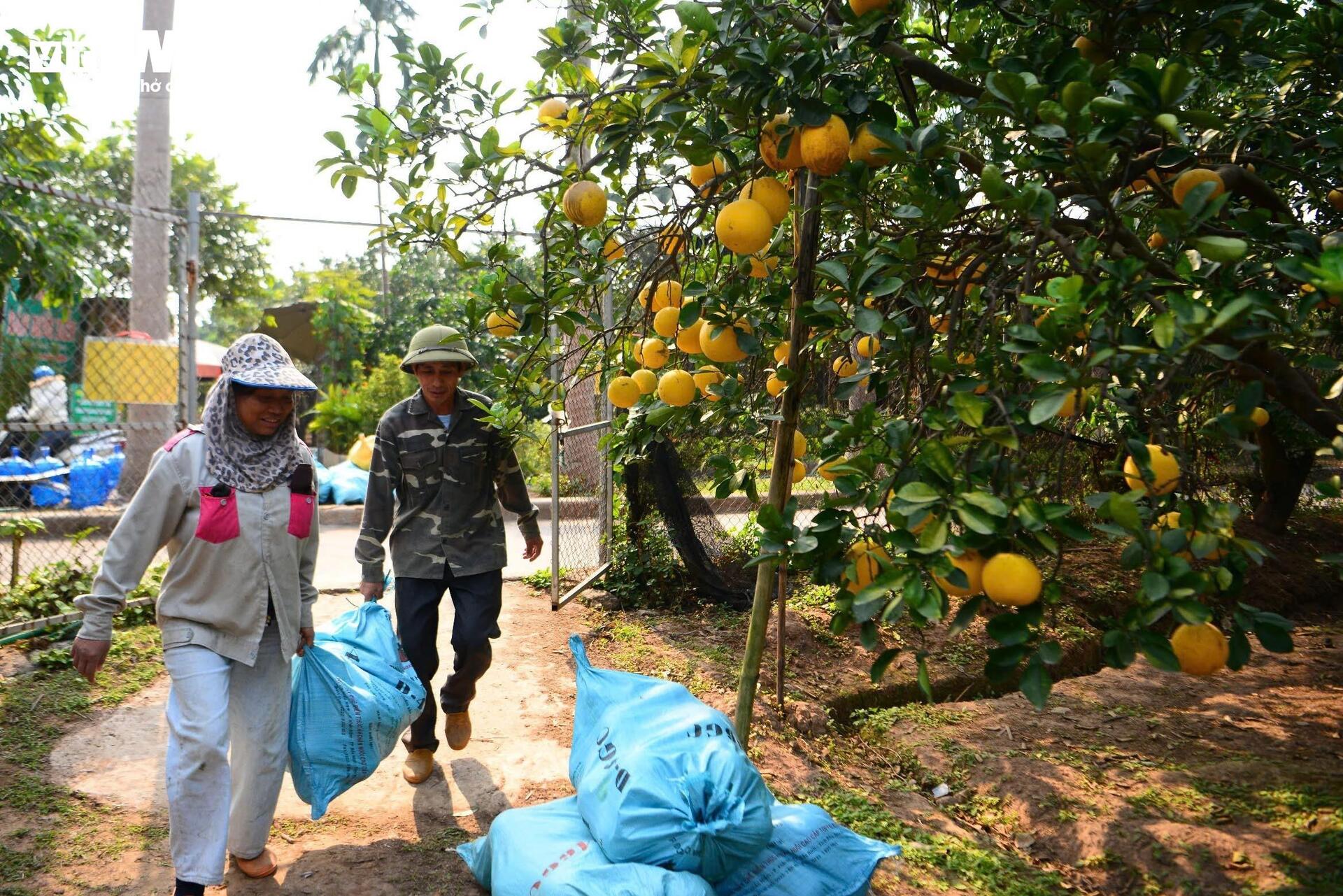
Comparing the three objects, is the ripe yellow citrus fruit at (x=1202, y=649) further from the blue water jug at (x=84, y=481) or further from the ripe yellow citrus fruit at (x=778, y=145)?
the blue water jug at (x=84, y=481)

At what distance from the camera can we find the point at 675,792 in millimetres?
2207

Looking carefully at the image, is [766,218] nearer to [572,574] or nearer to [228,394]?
[228,394]

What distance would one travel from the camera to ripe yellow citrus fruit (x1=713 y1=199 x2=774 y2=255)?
6.88 ft

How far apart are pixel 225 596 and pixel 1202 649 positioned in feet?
8.17

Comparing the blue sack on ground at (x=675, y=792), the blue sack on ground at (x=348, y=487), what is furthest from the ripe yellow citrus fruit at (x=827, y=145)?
the blue sack on ground at (x=348, y=487)

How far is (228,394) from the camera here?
2789mm

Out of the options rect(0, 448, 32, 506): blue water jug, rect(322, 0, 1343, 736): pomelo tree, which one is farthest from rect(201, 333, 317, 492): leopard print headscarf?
rect(0, 448, 32, 506): blue water jug

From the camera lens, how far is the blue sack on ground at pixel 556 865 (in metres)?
2.10

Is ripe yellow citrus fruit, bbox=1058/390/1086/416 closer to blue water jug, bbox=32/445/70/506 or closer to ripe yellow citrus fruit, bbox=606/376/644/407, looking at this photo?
ripe yellow citrus fruit, bbox=606/376/644/407

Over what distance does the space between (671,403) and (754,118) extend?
2.48 feet

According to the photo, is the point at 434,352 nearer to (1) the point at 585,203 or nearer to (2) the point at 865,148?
(1) the point at 585,203

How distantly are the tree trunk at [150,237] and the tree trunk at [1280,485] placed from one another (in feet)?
25.9

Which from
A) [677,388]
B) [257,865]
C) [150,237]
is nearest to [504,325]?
[677,388]

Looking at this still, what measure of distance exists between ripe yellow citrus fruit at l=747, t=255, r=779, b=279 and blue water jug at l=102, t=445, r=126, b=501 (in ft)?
26.7
